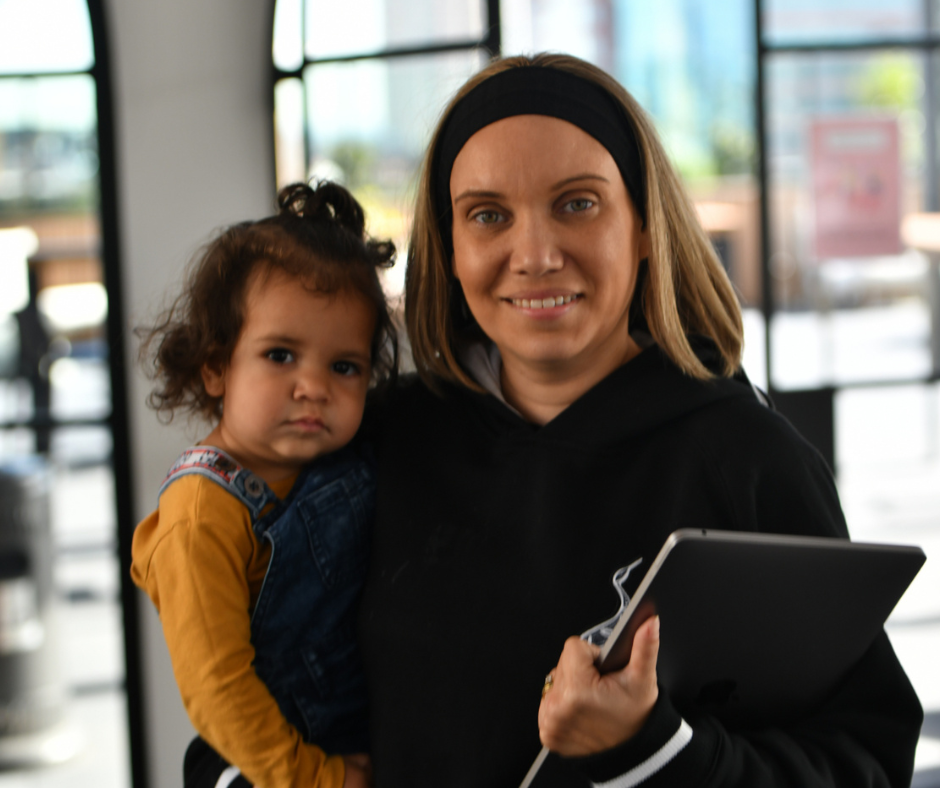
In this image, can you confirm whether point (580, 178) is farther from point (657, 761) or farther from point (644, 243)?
point (657, 761)

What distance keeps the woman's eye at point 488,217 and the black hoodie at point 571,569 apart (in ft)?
0.83

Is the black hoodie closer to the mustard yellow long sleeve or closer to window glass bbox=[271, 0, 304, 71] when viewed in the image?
the mustard yellow long sleeve

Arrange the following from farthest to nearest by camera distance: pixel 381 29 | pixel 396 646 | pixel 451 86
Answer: pixel 381 29, pixel 451 86, pixel 396 646

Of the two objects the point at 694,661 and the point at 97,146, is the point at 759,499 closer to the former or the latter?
the point at 694,661

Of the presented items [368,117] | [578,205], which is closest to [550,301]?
[578,205]

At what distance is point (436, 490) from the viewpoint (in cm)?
128

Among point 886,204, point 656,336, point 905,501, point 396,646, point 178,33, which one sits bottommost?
point 905,501

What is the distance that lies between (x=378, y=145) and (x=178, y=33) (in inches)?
26.9

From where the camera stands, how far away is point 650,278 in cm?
124

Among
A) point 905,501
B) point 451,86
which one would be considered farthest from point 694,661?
point 905,501

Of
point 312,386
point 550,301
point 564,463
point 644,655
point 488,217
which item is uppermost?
point 488,217

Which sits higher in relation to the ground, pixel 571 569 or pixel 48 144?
pixel 48 144

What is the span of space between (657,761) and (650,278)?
0.61 m

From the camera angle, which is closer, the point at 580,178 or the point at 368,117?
the point at 580,178
